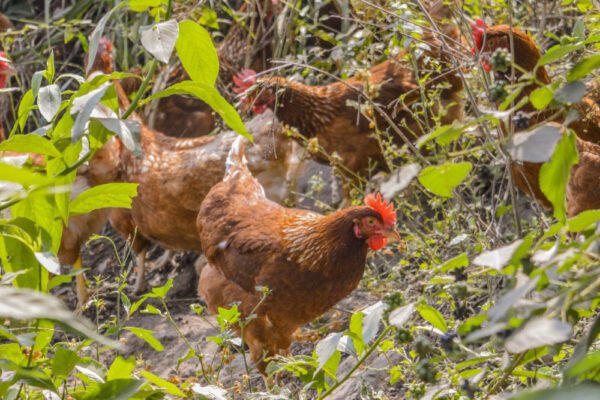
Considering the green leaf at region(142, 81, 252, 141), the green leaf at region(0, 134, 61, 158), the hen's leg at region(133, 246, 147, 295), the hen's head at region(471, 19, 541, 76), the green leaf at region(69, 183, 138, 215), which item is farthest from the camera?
the hen's leg at region(133, 246, 147, 295)

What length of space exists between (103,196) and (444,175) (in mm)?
679

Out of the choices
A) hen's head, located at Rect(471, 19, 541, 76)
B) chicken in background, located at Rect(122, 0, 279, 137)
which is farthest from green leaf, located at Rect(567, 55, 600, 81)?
chicken in background, located at Rect(122, 0, 279, 137)

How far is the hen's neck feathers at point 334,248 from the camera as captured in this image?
3.54 m

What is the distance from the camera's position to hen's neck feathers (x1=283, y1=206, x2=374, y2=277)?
11.6 ft

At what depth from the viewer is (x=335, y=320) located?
4.15 metres

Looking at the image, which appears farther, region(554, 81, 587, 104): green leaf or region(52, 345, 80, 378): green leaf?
region(52, 345, 80, 378): green leaf

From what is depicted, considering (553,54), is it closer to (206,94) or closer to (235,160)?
(206,94)

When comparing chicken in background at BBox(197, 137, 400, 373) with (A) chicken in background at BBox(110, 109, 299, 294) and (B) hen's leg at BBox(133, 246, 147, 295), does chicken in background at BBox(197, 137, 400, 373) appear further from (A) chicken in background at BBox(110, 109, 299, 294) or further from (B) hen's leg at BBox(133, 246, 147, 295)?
(B) hen's leg at BBox(133, 246, 147, 295)

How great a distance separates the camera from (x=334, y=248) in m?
→ 3.54

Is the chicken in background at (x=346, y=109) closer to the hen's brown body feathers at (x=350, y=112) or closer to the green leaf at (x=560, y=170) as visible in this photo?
the hen's brown body feathers at (x=350, y=112)

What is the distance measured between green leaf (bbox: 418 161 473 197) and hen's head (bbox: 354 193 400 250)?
2.22 m

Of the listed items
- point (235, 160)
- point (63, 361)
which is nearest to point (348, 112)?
point (235, 160)

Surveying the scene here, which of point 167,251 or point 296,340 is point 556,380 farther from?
point 167,251

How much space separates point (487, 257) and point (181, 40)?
2.33ft
